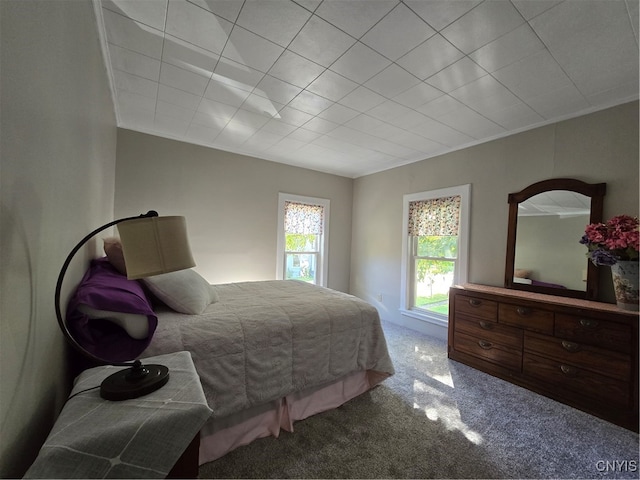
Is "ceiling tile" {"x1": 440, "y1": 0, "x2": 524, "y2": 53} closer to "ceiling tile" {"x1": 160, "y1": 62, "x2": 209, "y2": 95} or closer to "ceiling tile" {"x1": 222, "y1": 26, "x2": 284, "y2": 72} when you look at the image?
"ceiling tile" {"x1": 222, "y1": 26, "x2": 284, "y2": 72}

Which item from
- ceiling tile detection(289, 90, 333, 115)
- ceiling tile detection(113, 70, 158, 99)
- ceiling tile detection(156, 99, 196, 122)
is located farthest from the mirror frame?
ceiling tile detection(113, 70, 158, 99)

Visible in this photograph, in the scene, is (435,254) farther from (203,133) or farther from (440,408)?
(203,133)

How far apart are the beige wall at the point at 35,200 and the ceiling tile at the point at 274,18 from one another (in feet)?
2.56

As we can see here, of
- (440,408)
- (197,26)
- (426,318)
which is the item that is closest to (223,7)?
(197,26)

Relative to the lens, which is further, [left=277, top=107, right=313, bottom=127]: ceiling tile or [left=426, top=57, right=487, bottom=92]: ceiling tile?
[left=277, top=107, right=313, bottom=127]: ceiling tile

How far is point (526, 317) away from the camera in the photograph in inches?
92.7

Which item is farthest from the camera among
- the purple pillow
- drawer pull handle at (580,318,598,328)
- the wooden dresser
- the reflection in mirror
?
the reflection in mirror

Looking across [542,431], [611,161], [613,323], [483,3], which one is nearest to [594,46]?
[483,3]

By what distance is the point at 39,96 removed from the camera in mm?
771

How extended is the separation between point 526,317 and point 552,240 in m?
0.87

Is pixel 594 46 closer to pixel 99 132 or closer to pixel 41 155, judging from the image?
pixel 41 155

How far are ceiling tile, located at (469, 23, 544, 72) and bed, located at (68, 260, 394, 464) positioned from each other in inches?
77.4

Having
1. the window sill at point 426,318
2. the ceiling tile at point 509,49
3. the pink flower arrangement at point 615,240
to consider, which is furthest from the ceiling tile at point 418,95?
the window sill at point 426,318

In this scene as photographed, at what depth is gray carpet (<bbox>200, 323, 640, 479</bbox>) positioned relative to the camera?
4.74 ft
